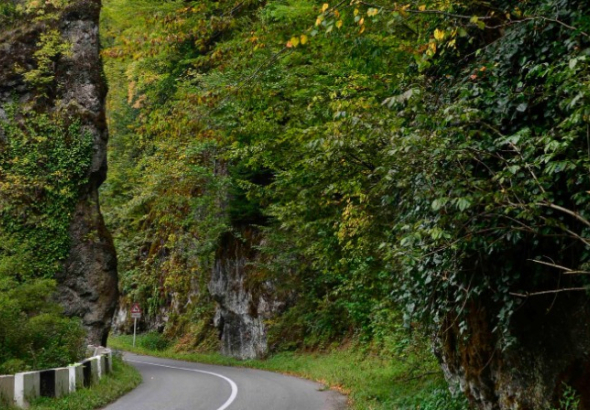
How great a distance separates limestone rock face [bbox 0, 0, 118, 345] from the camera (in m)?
18.4

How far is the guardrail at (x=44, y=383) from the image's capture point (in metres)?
9.44

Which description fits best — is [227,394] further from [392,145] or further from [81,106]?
[81,106]

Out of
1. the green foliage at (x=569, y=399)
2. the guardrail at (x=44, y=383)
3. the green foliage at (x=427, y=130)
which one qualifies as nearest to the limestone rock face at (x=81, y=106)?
the green foliage at (x=427, y=130)

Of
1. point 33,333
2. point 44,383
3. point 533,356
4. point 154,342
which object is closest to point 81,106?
point 33,333

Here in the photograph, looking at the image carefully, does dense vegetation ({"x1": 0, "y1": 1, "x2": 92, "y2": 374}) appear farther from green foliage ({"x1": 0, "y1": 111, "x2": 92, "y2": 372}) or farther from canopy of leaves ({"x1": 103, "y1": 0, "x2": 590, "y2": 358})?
canopy of leaves ({"x1": 103, "y1": 0, "x2": 590, "y2": 358})

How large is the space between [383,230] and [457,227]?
3723mm

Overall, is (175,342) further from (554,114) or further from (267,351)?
(554,114)

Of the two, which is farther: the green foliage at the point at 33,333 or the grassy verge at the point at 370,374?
the green foliage at the point at 33,333

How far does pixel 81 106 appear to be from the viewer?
773 inches

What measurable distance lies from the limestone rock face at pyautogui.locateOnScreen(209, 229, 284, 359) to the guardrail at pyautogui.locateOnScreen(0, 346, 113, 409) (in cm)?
1267

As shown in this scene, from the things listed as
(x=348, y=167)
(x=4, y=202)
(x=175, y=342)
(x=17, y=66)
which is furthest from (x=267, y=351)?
(x=348, y=167)

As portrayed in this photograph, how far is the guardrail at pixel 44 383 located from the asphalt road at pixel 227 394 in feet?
2.97

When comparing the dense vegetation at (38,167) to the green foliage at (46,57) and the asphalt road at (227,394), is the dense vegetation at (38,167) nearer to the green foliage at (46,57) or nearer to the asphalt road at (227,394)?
the green foliage at (46,57)

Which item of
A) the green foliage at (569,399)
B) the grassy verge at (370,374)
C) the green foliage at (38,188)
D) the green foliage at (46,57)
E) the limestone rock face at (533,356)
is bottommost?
the grassy verge at (370,374)
